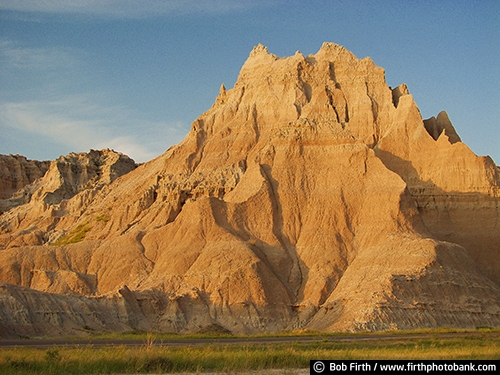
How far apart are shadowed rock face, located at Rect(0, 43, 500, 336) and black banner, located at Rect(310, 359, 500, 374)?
3484 cm

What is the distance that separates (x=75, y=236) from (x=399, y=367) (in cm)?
7838

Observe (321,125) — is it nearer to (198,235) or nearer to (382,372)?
(198,235)

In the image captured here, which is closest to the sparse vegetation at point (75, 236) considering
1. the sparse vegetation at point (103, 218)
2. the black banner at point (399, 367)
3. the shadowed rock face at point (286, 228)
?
the shadowed rock face at point (286, 228)

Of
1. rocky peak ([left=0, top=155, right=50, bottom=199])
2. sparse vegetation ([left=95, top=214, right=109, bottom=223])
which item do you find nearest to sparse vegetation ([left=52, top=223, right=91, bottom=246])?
sparse vegetation ([left=95, top=214, right=109, bottom=223])

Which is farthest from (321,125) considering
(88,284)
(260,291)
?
(88,284)

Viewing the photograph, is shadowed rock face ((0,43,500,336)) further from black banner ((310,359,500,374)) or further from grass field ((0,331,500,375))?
black banner ((310,359,500,374))

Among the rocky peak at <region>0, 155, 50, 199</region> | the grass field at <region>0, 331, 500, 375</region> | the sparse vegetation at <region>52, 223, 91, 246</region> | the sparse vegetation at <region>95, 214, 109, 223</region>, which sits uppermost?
the rocky peak at <region>0, 155, 50, 199</region>

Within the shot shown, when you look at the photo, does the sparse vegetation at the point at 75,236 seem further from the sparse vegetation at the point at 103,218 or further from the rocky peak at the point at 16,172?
the rocky peak at the point at 16,172

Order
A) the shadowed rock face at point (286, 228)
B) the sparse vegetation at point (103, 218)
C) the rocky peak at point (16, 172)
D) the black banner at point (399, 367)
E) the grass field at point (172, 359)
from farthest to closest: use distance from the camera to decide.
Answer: the rocky peak at point (16, 172)
the sparse vegetation at point (103, 218)
the shadowed rock face at point (286, 228)
the grass field at point (172, 359)
the black banner at point (399, 367)

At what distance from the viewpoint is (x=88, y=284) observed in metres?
83.2

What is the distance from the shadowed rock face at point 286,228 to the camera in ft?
237

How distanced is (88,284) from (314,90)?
125 feet

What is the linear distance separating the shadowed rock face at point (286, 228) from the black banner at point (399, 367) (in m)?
34.8

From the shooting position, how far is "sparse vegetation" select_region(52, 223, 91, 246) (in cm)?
10100
